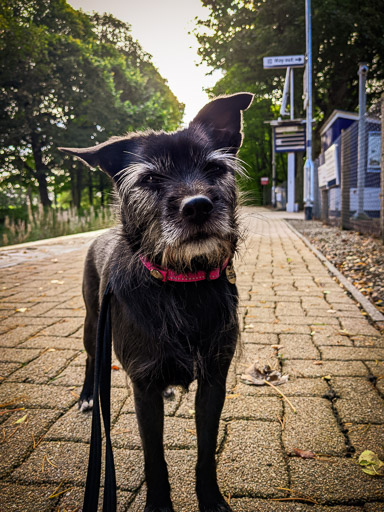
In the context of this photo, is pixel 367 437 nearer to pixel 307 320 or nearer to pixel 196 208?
pixel 196 208

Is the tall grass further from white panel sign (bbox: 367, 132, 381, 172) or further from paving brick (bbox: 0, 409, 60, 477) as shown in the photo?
paving brick (bbox: 0, 409, 60, 477)

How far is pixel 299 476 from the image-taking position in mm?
1954

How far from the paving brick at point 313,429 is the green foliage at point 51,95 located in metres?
24.0

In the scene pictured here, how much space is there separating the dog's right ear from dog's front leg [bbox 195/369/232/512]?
1.27m

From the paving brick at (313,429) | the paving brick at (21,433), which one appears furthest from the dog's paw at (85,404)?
the paving brick at (313,429)

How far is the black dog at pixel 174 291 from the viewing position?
5.58 ft

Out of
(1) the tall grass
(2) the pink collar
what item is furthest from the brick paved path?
(1) the tall grass

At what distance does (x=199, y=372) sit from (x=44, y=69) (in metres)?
27.3

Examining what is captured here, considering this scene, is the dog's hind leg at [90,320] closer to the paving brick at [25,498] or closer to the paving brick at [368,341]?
the paving brick at [25,498]

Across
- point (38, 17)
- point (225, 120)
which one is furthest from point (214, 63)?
point (225, 120)

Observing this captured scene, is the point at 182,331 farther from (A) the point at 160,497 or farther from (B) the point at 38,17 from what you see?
(B) the point at 38,17

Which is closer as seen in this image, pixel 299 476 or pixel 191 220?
pixel 191 220

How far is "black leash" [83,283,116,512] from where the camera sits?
1.56 metres

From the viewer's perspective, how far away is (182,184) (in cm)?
173
